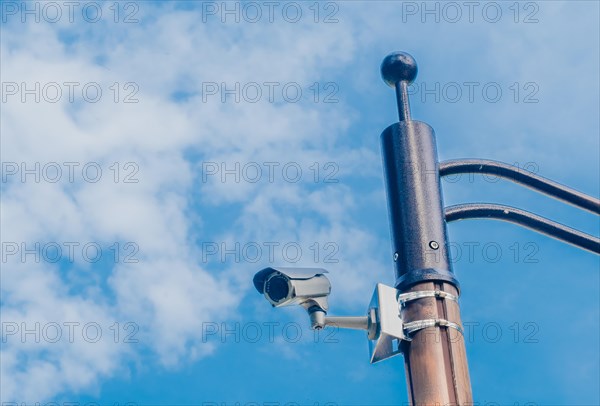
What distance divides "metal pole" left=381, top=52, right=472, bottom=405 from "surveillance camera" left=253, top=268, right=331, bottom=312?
1.38 feet

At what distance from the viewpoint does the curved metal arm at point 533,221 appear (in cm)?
470

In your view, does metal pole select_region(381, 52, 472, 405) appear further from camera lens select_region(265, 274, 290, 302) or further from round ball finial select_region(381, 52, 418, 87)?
camera lens select_region(265, 274, 290, 302)

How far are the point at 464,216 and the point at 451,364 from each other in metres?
0.98

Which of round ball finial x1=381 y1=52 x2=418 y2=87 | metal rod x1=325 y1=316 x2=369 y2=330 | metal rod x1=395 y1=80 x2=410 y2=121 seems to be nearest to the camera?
metal rod x1=325 y1=316 x2=369 y2=330

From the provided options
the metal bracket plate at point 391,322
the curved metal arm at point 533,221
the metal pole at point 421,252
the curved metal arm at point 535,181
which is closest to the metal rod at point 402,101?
the metal pole at point 421,252

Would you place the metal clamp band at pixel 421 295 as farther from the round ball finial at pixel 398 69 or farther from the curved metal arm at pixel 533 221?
the round ball finial at pixel 398 69

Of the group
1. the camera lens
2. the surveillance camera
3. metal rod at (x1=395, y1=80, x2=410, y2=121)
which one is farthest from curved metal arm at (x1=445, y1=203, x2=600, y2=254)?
the camera lens

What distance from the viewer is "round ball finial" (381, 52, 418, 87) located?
16.4ft

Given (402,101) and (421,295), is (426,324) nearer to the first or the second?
(421,295)

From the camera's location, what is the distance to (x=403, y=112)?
4848 mm

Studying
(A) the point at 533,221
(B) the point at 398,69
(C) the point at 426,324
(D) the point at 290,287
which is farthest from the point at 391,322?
(B) the point at 398,69

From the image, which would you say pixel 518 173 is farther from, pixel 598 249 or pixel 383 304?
pixel 383 304

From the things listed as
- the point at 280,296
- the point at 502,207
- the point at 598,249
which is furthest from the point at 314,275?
the point at 598,249

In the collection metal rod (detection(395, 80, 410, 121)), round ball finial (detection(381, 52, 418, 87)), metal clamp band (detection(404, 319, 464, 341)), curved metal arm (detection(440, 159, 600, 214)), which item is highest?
round ball finial (detection(381, 52, 418, 87))
